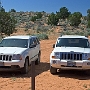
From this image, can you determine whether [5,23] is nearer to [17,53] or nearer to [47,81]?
[17,53]

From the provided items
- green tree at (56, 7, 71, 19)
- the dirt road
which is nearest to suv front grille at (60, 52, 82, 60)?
the dirt road

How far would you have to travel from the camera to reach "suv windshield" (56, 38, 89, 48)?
37.9ft

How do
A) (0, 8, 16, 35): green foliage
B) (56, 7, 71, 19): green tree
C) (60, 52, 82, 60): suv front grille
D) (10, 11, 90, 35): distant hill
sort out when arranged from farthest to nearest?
(56, 7, 71, 19): green tree, (10, 11, 90, 35): distant hill, (0, 8, 16, 35): green foliage, (60, 52, 82, 60): suv front grille

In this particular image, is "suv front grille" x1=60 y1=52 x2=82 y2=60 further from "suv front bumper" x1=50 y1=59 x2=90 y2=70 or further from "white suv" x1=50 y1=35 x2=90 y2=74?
"suv front bumper" x1=50 y1=59 x2=90 y2=70

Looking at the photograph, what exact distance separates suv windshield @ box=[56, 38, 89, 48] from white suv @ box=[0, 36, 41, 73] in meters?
1.34

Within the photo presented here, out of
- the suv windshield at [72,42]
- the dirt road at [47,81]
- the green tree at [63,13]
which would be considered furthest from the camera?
the green tree at [63,13]

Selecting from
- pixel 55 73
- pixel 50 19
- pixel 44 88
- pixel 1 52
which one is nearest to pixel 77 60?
pixel 55 73

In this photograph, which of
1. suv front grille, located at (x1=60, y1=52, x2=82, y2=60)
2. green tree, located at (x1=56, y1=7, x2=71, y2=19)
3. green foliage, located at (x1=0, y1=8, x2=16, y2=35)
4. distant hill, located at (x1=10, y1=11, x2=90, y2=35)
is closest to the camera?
suv front grille, located at (x1=60, y1=52, x2=82, y2=60)

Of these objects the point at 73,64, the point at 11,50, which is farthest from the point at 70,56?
the point at 11,50

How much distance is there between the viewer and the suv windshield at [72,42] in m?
11.5

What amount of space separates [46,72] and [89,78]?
202 centimetres

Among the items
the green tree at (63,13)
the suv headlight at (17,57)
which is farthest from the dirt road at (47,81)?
the green tree at (63,13)

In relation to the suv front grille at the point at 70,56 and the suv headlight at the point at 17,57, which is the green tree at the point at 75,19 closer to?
the suv front grille at the point at 70,56

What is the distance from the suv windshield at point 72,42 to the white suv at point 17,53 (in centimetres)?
134
